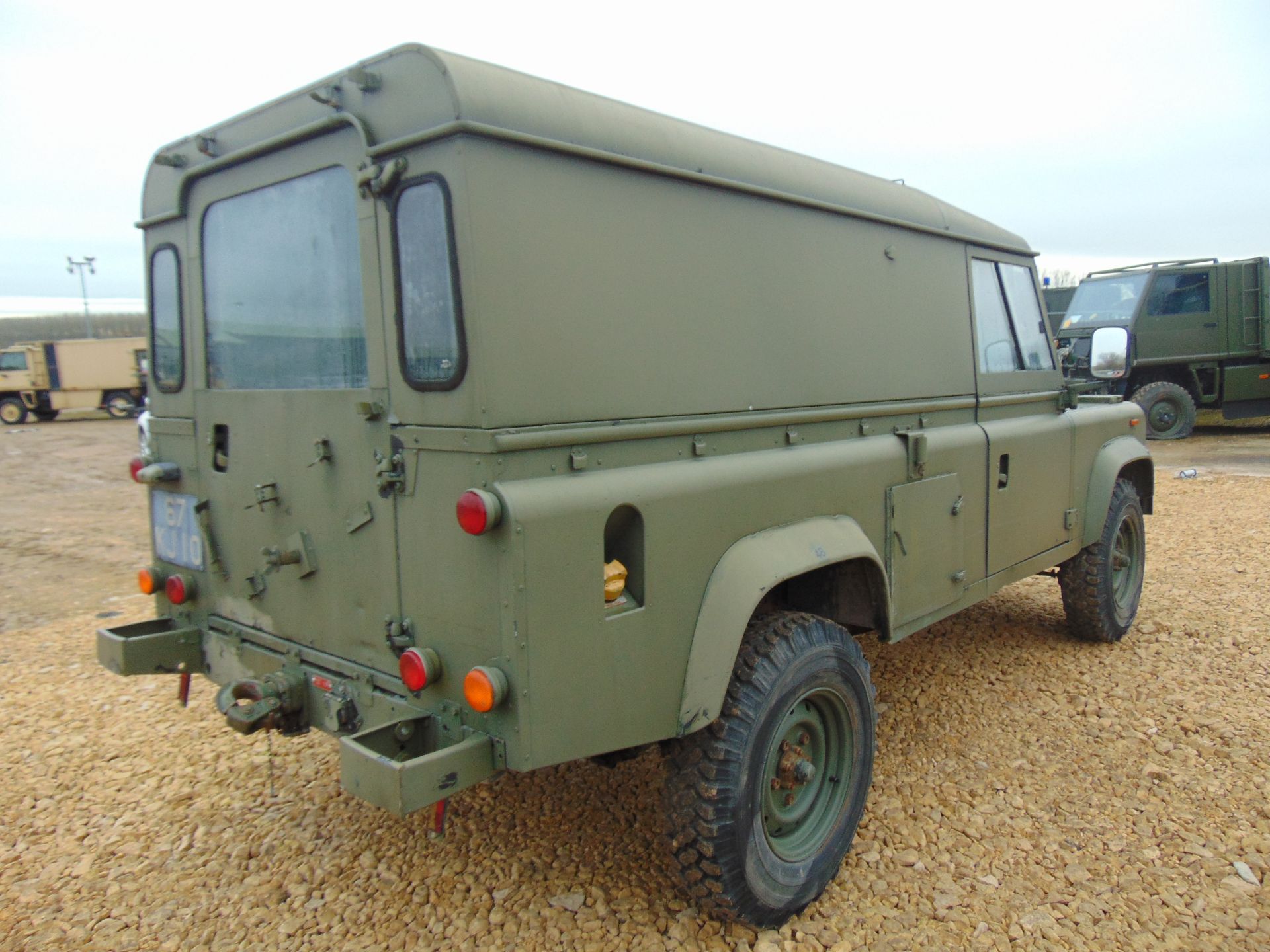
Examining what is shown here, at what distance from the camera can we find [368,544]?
2.67 meters

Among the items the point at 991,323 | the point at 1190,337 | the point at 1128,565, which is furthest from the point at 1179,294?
the point at 991,323

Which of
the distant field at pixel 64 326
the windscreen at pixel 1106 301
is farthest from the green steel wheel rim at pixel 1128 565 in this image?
the distant field at pixel 64 326

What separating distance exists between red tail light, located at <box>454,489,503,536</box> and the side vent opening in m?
0.34

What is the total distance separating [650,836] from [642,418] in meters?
1.59

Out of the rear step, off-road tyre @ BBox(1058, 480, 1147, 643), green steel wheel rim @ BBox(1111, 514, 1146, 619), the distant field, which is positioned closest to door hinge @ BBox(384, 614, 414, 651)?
the rear step

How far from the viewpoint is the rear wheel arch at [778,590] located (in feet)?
8.55

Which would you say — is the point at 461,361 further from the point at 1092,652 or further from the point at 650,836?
the point at 1092,652

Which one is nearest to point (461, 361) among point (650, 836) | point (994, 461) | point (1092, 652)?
point (650, 836)

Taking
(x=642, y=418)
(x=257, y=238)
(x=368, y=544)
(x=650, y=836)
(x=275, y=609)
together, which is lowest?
(x=650, y=836)

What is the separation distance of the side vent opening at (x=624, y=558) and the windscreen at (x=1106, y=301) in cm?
1400

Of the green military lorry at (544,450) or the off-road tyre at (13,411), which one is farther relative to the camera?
the off-road tyre at (13,411)

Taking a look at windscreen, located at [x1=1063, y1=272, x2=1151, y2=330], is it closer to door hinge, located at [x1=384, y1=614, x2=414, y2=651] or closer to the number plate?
the number plate

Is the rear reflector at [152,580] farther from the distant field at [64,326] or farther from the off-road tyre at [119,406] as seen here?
the distant field at [64,326]

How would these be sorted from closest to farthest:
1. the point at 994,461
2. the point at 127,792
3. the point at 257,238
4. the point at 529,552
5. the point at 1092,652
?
the point at 529,552 < the point at 257,238 < the point at 127,792 < the point at 994,461 < the point at 1092,652
